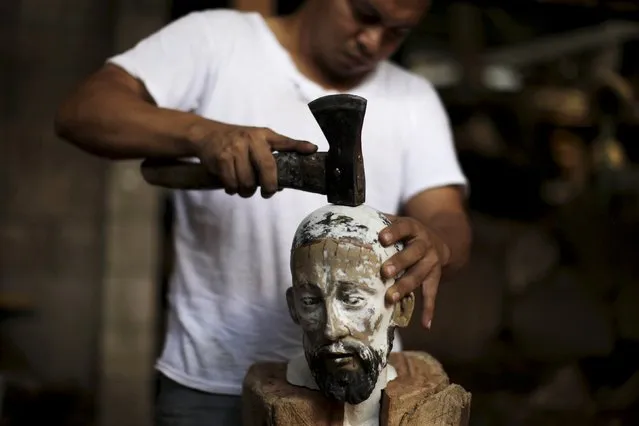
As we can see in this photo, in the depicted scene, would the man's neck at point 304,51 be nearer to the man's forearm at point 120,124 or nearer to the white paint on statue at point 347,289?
the man's forearm at point 120,124

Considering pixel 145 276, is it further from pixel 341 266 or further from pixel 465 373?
pixel 341 266

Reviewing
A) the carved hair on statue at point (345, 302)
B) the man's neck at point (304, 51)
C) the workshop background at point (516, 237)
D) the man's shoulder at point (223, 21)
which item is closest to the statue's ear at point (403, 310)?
the carved hair on statue at point (345, 302)

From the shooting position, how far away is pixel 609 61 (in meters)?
3.31

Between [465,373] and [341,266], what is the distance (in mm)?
2015

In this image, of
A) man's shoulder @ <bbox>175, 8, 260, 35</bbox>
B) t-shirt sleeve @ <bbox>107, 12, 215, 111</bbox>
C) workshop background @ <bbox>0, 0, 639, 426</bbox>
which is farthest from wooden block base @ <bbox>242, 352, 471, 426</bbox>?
workshop background @ <bbox>0, 0, 639, 426</bbox>

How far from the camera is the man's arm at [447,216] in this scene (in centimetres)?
161

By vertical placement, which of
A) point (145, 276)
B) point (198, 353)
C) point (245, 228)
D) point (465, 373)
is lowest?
point (465, 373)

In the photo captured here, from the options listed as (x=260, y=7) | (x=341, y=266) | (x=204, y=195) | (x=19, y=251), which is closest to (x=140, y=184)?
(x=19, y=251)

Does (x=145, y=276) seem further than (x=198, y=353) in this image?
Yes

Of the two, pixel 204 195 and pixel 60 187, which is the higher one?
pixel 204 195

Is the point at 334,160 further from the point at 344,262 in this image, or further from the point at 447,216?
the point at 447,216

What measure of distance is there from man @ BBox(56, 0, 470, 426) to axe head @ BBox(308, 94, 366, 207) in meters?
0.27

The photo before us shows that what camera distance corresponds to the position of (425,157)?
178cm

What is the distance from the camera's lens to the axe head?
1.28 m
